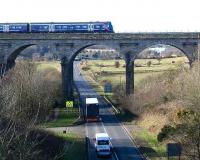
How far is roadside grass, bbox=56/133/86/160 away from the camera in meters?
42.5

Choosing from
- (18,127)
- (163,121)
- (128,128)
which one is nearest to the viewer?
(18,127)

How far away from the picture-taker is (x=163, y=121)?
53031mm

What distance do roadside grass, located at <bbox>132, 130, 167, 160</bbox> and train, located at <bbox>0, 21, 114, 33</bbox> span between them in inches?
866

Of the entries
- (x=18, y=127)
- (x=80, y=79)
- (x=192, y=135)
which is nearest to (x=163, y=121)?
(x=192, y=135)

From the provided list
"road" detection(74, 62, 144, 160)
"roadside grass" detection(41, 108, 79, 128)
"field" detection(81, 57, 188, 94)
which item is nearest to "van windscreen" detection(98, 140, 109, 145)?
"road" detection(74, 62, 144, 160)

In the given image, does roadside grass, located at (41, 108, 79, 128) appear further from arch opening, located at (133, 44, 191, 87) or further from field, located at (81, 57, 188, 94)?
field, located at (81, 57, 188, 94)

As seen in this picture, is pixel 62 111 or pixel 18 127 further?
pixel 62 111

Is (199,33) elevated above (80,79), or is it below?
above

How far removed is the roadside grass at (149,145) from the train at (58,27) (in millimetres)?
21986

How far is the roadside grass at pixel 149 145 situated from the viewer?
43.1 metres

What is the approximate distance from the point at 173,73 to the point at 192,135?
34365 millimetres

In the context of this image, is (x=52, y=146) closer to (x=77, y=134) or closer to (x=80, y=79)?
(x=77, y=134)

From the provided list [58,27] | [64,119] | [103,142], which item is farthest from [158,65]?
[103,142]

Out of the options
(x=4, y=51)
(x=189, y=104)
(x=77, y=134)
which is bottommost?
(x=77, y=134)
